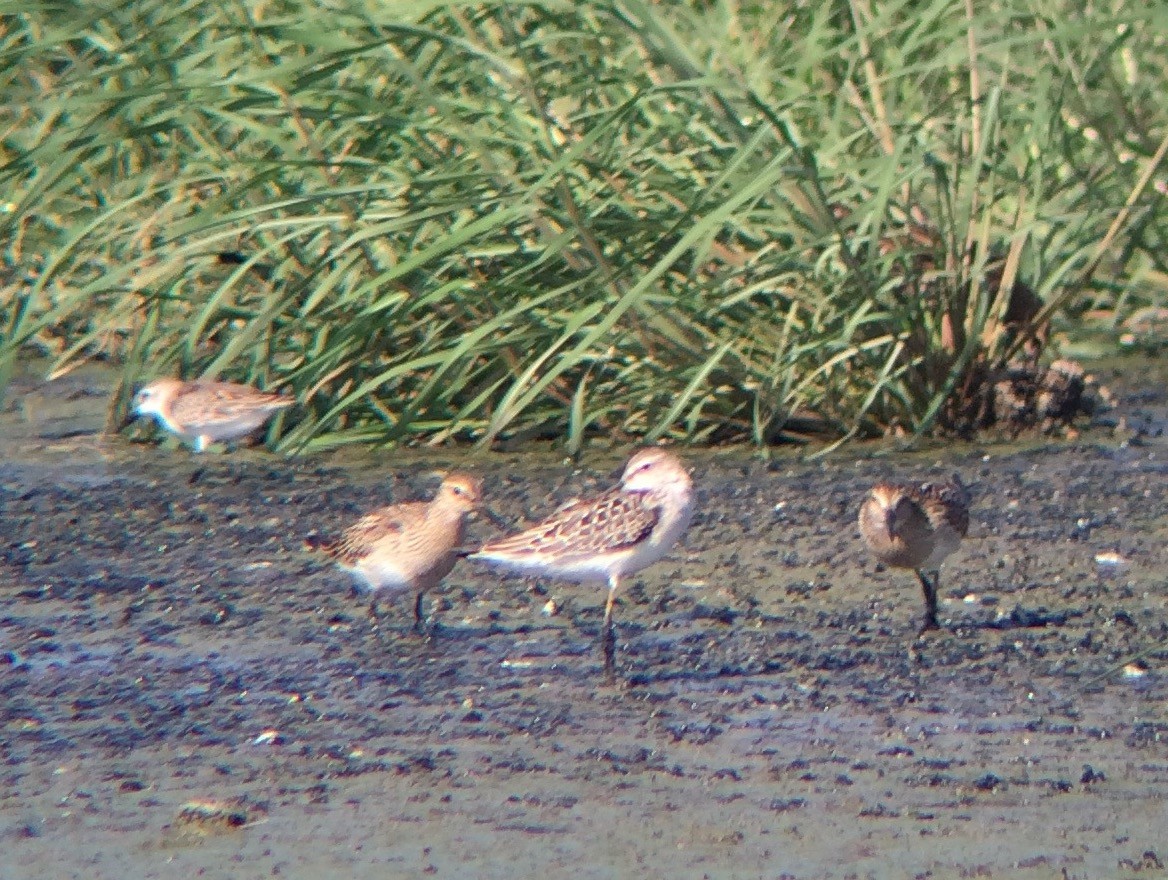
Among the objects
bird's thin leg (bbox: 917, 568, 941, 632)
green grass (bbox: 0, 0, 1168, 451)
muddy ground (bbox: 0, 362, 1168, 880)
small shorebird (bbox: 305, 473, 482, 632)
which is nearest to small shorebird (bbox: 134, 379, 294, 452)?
green grass (bbox: 0, 0, 1168, 451)

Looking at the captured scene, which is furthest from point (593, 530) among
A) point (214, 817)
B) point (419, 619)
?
point (214, 817)

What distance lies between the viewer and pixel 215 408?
8.35 meters

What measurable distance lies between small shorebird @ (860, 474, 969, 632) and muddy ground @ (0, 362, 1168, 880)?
17 cm

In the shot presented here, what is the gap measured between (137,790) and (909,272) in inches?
173

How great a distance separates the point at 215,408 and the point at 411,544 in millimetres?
2486

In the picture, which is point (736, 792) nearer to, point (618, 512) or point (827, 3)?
point (618, 512)

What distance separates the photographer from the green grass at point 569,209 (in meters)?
7.62

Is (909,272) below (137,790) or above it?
below

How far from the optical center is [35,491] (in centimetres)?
826

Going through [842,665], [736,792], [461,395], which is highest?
[736,792]

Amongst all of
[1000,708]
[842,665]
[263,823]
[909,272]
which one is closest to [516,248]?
[909,272]

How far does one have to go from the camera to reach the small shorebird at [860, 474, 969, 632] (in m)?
6.01

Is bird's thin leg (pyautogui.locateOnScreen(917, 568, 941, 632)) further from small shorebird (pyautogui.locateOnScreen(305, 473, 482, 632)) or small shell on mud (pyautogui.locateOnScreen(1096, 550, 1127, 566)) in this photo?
small shorebird (pyautogui.locateOnScreen(305, 473, 482, 632))

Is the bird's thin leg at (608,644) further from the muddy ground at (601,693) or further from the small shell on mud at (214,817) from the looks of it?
the small shell on mud at (214,817)
